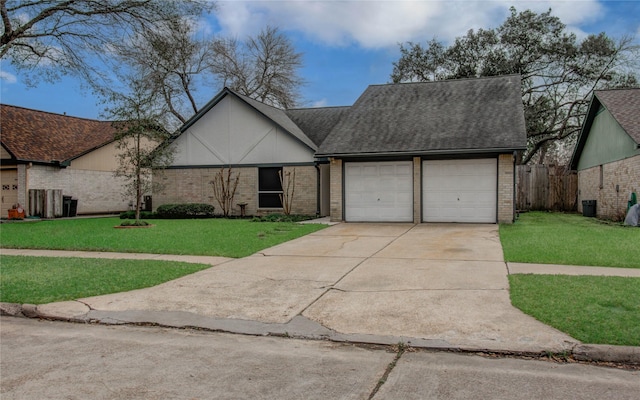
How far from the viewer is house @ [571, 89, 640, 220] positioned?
56.9ft

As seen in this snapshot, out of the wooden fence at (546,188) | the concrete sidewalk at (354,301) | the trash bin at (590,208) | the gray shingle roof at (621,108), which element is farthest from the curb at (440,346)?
the wooden fence at (546,188)

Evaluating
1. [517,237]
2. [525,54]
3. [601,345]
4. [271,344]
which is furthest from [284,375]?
[525,54]

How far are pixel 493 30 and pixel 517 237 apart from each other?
24.7 metres

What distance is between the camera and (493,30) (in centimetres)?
3338

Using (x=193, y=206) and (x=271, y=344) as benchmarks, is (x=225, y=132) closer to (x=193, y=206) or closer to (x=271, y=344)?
(x=193, y=206)

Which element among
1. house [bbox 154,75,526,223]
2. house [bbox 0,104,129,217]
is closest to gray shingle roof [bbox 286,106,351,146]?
house [bbox 154,75,526,223]

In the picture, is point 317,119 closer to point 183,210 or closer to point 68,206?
point 183,210

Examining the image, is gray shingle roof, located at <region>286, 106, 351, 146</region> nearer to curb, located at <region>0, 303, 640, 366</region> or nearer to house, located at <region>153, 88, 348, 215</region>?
house, located at <region>153, 88, 348, 215</region>

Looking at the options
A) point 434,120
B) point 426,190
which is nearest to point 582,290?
point 426,190

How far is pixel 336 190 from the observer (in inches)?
761

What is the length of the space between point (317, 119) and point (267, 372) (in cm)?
2242

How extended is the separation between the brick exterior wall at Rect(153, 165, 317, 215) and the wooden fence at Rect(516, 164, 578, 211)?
11.3 meters

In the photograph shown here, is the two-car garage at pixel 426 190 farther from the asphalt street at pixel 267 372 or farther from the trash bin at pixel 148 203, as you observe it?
the asphalt street at pixel 267 372

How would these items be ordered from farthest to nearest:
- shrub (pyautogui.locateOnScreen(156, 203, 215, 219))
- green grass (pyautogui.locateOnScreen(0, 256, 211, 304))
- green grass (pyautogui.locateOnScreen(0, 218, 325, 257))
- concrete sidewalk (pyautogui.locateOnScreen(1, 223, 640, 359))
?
shrub (pyautogui.locateOnScreen(156, 203, 215, 219))
green grass (pyautogui.locateOnScreen(0, 218, 325, 257))
green grass (pyautogui.locateOnScreen(0, 256, 211, 304))
concrete sidewalk (pyautogui.locateOnScreen(1, 223, 640, 359))
